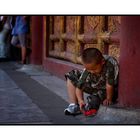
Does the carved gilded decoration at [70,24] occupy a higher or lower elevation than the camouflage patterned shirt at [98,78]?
higher

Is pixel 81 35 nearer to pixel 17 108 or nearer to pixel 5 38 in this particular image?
pixel 17 108

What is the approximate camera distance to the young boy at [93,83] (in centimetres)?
484

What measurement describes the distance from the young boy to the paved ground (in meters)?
0.11

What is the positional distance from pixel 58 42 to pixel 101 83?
160 inches

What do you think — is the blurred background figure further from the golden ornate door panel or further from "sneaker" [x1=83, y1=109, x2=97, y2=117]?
"sneaker" [x1=83, y1=109, x2=97, y2=117]

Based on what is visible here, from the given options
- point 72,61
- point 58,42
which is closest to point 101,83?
point 72,61

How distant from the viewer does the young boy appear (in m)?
4.84

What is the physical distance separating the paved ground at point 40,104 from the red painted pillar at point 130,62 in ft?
0.55

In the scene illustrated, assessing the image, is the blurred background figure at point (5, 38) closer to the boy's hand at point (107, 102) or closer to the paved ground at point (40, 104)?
the paved ground at point (40, 104)

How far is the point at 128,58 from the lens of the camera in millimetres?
4836

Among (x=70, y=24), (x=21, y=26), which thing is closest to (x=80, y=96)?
(x=70, y=24)

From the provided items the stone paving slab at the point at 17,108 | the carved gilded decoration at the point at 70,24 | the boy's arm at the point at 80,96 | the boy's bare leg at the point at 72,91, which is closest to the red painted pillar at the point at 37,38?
the carved gilded decoration at the point at 70,24

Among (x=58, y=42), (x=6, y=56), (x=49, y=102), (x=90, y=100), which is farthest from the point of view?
(x=6, y=56)
